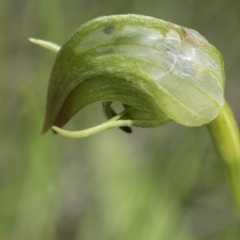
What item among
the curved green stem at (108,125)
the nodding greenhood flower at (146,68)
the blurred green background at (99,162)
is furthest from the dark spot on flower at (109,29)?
the blurred green background at (99,162)

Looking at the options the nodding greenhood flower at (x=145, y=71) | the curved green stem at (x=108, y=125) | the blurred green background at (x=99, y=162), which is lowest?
the blurred green background at (x=99, y=162)

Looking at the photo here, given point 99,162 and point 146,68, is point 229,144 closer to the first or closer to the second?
point 146,68

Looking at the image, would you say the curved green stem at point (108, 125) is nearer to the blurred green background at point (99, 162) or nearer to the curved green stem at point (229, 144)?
the curved green stem at point (229, 144)

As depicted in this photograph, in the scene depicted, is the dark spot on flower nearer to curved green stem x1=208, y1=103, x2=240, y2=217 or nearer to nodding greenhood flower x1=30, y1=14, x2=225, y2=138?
nodding greenhood flower x1=30, y1=14, x2=225, y2=138

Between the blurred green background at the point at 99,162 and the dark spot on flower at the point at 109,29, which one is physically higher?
the dark spot on flower at the point at 109,29

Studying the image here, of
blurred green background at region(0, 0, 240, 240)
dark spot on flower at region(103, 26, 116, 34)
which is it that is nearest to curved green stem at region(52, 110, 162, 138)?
dark spot on flower at region(103, 26, 116, 34)

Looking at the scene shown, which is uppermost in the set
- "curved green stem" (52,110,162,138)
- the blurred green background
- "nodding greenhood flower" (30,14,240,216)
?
"nodding greenhood flower" (30,14,240,216)

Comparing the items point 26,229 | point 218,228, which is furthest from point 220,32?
point 26,229

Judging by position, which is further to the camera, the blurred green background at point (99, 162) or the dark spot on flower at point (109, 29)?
the blurred green background at point (99, 162)
